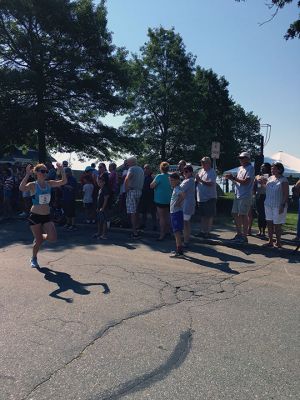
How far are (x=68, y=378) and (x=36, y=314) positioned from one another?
1.70m

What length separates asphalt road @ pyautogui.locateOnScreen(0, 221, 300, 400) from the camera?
3.65m

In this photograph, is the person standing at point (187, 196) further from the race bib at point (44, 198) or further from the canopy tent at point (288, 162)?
the canopy tent at point (288, 162)

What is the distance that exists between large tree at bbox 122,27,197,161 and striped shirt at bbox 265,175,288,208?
2257 centimetres

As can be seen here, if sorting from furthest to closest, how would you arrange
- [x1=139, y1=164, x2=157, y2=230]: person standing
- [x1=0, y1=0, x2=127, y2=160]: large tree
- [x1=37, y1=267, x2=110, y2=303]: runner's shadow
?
[x1=0, y1=0, x2=127, y2=160]: large tree < [x1=139, y1=164, x2=157, y2=230]: person standing < [x1=37, y1=267, x2=110, y2=303]: runner's shadow

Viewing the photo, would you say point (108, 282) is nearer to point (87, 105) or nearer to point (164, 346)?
point (164, 346)

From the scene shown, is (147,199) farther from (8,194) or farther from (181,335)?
(181,335)

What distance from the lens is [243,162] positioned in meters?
9.73

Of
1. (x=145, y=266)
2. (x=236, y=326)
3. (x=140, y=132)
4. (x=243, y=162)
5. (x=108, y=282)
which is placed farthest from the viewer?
(x=140, y=132)

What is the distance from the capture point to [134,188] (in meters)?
11.0

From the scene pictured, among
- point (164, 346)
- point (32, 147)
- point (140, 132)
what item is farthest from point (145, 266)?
point (140, 132)

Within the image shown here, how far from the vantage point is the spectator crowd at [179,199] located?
9.20 m

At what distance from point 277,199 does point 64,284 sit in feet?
15.7

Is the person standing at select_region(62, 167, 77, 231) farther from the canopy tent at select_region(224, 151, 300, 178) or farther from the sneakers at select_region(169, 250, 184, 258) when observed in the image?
the canopy tent at select_region(224, 151, 300, 178)

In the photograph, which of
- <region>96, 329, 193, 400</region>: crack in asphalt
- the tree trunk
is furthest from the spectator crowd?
the tree trunk
